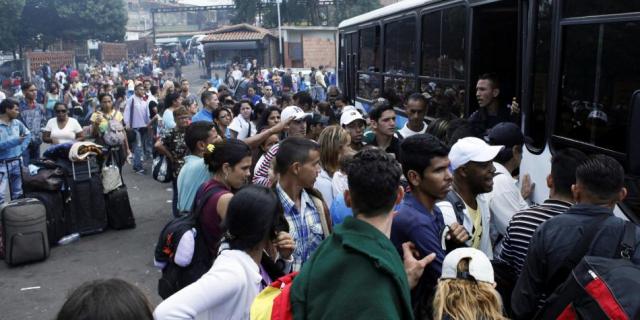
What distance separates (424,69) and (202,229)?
543 cm

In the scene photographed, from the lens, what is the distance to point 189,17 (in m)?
87.4

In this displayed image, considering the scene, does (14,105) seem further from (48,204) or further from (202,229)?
(202,229)

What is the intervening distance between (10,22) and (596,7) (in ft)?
151

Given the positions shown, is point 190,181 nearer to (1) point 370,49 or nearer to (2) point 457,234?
(2) point 457,234

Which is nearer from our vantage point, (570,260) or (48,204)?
(570,260)

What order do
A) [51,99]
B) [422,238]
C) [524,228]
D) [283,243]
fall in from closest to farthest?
[422,238] → [283,243] → [524,228] → [51,99]

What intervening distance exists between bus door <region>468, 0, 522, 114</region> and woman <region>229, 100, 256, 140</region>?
279 cm

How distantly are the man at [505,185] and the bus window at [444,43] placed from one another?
2454 millimetres

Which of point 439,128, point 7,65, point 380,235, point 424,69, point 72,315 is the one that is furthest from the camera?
point 7,65

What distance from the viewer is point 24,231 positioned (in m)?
6.84

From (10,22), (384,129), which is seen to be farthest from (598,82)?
(10,22)

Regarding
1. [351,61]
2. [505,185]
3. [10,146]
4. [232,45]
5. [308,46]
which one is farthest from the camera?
[308,46]

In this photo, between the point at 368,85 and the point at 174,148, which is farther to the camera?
the point at 368,85

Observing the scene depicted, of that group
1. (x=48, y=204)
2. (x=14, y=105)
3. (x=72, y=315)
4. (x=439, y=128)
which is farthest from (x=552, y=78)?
(x=14, y=105)
